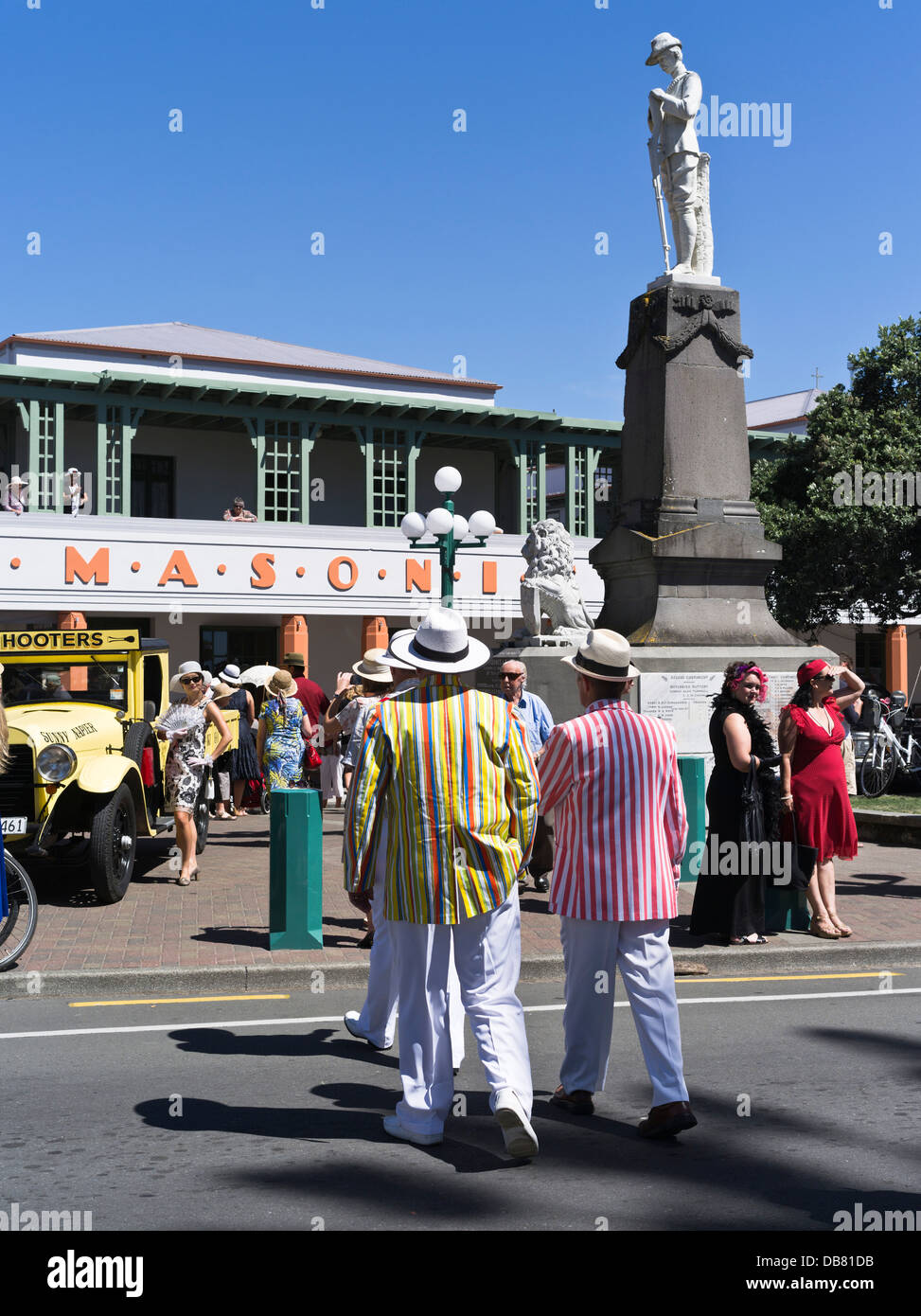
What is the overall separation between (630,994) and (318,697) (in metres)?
11.5

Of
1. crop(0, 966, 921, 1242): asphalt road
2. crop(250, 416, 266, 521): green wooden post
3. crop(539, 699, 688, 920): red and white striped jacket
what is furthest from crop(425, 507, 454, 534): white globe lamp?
crop(250, 416, 266, 521): green wooden post

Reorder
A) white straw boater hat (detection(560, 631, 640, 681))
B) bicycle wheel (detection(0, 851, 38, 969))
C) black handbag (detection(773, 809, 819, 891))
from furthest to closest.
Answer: black handbag (detection(773, 809, 819, 891))
bicycle wheel (detection(0, 851, 38, 969))
white straw boater hat (detection(560, 631, 640, 681))

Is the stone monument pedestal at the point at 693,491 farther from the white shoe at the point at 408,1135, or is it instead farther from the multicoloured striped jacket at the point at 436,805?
the white shoe at the point at 408,1135

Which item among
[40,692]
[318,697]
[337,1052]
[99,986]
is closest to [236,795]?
→ [318,697]

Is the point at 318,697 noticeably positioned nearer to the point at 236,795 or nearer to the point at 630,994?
the point at 236,795

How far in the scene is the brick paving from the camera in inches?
332

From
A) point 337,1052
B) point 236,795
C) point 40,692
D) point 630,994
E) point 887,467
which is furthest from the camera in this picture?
point 887,467

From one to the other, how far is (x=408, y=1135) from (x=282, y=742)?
8.04 metres

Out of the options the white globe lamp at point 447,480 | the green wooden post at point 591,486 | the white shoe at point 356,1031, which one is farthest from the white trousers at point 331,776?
the green wooden post at point 591,486

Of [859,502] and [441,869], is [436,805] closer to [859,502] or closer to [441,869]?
[441,869]

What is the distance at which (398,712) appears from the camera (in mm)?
5129

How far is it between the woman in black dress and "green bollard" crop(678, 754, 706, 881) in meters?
2.11

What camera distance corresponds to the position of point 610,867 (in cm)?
540

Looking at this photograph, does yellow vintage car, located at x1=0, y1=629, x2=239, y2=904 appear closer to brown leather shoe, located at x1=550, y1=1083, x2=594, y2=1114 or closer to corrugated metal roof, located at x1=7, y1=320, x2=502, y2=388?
brown leather shoe, located at x1=550, y1=1083, x2=594, y2=1114
